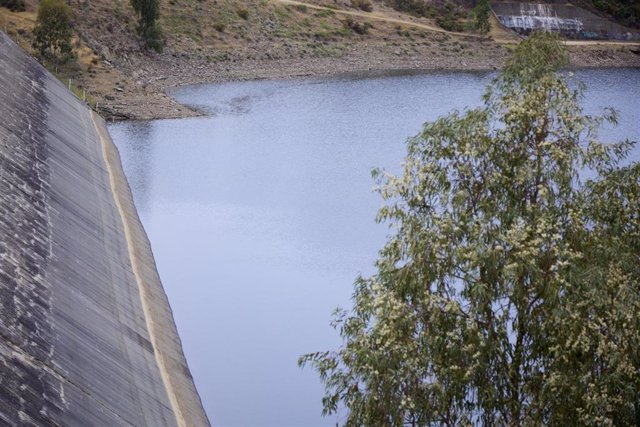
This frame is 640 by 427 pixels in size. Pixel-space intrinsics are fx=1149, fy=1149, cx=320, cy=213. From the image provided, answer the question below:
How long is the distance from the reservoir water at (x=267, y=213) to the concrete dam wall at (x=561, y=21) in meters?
24.1

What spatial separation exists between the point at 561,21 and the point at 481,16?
9.94 m

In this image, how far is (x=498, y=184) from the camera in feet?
41.8

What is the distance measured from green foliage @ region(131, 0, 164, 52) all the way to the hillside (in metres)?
0.60

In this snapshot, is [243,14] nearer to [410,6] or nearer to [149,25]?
[149,25]

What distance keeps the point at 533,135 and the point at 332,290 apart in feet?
43.1

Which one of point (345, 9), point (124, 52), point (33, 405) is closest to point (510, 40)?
point (345, 9)

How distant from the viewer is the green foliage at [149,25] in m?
60.6

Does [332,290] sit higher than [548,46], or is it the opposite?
[548,46]

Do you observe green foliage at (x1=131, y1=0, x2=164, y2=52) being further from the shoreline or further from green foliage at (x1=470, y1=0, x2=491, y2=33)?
green foliage at (x1=470, y1=0, x2=491, y2=33)

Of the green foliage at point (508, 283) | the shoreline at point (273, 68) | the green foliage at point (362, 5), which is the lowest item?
the shoreline at point (273, 68)

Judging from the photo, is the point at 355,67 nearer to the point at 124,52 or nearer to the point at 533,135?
the point at 124,52

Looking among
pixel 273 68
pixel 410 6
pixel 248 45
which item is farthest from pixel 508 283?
pixel 410 6

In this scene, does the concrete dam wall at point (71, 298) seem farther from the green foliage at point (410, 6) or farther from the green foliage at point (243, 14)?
the green foliage at point (410, 6)

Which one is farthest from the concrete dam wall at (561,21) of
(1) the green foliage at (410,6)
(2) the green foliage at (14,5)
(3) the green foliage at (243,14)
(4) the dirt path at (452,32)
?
(2) the green foliage at (14,5)
